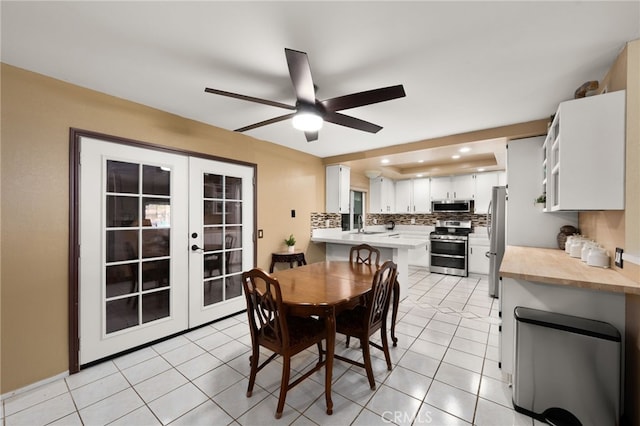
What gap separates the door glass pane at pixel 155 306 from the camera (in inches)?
102

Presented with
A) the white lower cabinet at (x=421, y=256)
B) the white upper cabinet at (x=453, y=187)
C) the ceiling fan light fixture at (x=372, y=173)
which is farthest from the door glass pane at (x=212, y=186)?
the white upper cabinet at (x=453, y=187)

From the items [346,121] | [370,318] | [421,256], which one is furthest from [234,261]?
[421,256]

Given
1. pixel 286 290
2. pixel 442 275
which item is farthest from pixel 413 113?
pixel 442 275

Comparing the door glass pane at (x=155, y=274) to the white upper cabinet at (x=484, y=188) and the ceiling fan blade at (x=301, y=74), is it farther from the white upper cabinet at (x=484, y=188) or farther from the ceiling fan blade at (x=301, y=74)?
the white upper cabinet at (x=484, y=188)

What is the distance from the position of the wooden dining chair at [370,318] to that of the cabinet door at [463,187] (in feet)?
13.9

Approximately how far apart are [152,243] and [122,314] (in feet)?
2.30

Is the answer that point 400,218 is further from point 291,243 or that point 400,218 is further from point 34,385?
point 34,385

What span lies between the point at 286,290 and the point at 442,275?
→ 4.44 metres

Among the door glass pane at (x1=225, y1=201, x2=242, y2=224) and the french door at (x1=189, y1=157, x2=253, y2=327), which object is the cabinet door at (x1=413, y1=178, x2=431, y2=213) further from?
the door glass pane at (x1=225, y1=201, x2=242, y2=224)

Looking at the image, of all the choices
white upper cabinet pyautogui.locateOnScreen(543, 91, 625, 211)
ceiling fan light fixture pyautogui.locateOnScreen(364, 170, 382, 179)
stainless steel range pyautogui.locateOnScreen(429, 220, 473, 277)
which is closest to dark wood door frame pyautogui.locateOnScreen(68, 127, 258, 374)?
white upper cabinet pyautogui.locateOnScreen(543, 91, 625, 211)

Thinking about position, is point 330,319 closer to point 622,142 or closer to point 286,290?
point 286,290

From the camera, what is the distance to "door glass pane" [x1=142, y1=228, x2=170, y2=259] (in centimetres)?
258

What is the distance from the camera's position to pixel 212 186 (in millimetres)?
3143

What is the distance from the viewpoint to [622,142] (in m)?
1.63
